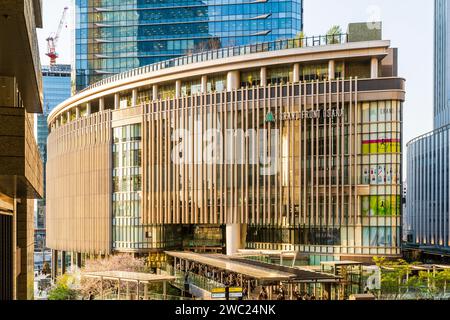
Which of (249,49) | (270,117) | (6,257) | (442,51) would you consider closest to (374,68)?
(442,51)

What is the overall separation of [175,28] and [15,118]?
1900 inches

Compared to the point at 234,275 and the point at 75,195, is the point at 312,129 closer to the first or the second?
the point at 234,275

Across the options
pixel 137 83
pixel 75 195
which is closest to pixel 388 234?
pixel 137 83

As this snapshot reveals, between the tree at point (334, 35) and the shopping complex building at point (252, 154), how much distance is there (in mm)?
62

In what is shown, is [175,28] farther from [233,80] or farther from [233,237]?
[233,237]

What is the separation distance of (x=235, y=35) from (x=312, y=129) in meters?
21.1

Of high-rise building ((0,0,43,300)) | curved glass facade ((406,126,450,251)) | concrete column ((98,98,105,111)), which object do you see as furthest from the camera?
concrete column ((98,98,105,111))

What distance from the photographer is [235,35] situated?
1865 inches

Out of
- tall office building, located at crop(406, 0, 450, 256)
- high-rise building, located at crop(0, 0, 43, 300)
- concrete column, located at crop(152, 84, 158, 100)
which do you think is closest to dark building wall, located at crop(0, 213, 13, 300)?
high-rise building, located at crop(0, 0, 43, 300)

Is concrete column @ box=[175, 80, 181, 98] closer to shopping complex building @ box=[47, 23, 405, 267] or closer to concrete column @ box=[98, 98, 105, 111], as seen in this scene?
shopping complex building @ box=[47, 23, 405, 267]

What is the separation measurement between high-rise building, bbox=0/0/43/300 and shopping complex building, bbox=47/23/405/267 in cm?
1705

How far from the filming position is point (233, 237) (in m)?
30.5

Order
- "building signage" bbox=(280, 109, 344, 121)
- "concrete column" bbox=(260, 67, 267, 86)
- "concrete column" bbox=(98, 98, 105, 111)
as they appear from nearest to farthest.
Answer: "building signage" bbox=(280, 109, 344, 121), "concrete column" bbox=(260, 67, 267, 86), "concrete column" bbox=(98, 98, 105, 111)

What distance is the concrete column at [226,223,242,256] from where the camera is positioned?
100ft
